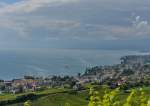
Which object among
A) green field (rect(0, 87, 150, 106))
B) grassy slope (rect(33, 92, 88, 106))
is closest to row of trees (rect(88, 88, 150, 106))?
green field (rect(0, 87, 150, 106))

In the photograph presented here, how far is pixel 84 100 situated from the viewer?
16188cm

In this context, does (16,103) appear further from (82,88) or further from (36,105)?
(82,88)

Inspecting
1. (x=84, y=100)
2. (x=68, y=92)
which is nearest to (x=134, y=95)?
(x=84, y=100)

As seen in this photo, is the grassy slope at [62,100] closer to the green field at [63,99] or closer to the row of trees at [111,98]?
the green field at [63,99]

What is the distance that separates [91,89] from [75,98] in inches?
5948

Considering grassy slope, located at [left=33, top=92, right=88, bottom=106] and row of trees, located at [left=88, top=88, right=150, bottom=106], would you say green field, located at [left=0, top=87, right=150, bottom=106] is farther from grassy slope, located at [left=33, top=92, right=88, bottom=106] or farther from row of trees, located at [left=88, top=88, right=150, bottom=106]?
row of trees, located at [left=88, top=88, right=150, bottom=106]

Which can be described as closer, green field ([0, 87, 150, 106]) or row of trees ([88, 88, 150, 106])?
row of trees ([88, 88, 150, 106])

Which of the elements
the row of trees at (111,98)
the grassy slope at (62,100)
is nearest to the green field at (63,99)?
the grassy slope at (62,100)

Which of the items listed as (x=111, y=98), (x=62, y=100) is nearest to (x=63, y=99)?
(x=62, y=100)

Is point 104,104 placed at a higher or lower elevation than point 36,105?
higher

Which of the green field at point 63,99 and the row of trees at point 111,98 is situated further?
the green field at point 63,99

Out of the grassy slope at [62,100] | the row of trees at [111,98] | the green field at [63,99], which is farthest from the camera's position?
the grassy slope at [62,100]

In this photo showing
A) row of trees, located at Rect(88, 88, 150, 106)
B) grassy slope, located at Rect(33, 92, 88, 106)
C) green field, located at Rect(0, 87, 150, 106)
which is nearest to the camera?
row of trees, located at Rect(88, 88, 150, 106)

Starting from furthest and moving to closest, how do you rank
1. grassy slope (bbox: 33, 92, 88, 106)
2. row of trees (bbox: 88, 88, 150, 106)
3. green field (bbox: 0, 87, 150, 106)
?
Result: grassy slope (bbox: 33, 92, 88, 106) → green field (bbox: 0, 87, 150, 106) → row of trees (bbox: 88, 88, 150, 106)
